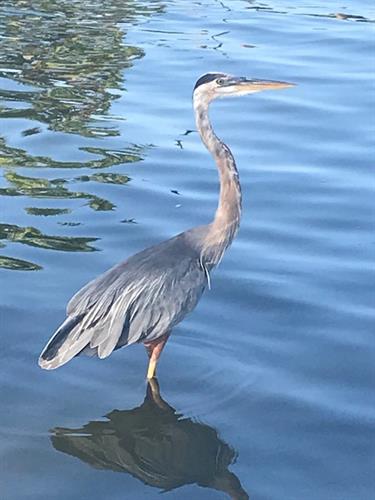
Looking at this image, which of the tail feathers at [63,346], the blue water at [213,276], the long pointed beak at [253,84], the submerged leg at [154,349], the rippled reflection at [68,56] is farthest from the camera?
the rippled reflection at [68,56]

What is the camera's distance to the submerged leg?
7008 millimetres

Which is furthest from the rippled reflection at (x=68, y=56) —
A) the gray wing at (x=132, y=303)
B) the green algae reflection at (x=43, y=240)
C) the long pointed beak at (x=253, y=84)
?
the gray wing at (x=132, y=303)

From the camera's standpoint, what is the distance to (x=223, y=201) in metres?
7.59

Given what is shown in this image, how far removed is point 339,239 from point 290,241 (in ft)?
1.37

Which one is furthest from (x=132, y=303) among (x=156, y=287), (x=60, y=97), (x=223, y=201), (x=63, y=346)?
(x=60, y=97)

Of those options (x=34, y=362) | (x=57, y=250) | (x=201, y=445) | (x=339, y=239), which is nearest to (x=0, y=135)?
(x=57, y=250)

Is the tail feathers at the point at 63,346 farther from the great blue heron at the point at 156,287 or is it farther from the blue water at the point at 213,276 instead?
the blue water at the point at 213,276

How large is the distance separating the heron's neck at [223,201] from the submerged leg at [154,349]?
0.74m

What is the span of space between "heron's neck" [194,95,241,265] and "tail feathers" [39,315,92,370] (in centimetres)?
125

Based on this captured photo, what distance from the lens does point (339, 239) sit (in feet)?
30.8

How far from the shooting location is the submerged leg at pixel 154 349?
23.0 feet

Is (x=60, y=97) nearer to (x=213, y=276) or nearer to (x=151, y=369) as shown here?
(x=213, y=276)

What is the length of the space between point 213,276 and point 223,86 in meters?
1.63

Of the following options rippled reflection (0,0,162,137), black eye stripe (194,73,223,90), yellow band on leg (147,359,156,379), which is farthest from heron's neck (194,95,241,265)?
rippled reflection (0,0,162,137)
